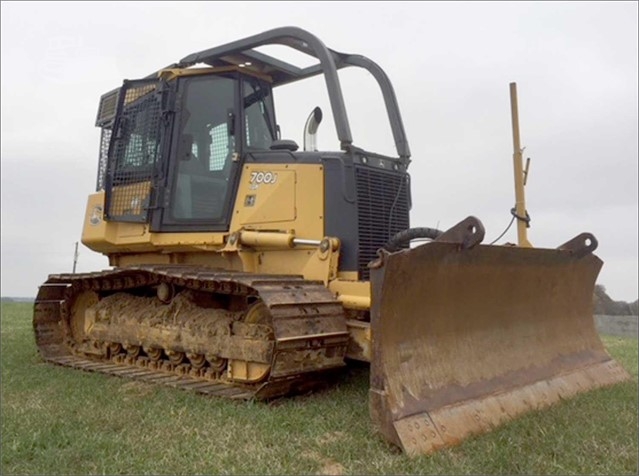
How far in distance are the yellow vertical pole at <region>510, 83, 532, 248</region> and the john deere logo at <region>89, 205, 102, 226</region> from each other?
163 inches

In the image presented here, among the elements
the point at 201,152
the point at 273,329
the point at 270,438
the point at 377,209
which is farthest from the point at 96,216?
the point at 270,438

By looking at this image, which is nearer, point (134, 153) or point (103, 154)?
point (134, 153)

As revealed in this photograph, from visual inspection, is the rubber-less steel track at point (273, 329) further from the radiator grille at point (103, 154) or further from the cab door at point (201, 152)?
the radiator grille at point (103, 154)

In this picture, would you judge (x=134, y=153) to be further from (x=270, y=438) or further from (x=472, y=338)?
(x=472, y=338)

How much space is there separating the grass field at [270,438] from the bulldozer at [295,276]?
0.59 feet

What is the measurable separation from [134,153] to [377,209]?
2567mm

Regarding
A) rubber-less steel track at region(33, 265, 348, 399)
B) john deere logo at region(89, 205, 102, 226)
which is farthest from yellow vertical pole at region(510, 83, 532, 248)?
john deere logo at region(89, 205, 102, 226)

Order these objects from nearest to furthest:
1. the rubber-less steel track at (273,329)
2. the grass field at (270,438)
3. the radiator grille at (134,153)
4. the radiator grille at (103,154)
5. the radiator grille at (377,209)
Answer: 1. the grass field at (270,438)
2. the rubber-less steel track at (273,329)
3. the radiator grille at (377,209)
4. the radiator grille at (134,153)
5. the radiator grille at (103,154)

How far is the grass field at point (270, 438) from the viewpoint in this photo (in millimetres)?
3176

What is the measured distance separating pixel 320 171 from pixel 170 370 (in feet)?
7.17

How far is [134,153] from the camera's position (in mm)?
6230

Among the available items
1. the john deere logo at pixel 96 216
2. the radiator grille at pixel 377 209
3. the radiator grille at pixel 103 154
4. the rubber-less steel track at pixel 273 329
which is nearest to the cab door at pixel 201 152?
the rubber-less steel track at pixel 273 329

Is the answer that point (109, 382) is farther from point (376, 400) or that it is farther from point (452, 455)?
point (452, 455)

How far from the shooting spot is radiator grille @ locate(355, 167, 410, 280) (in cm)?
508
